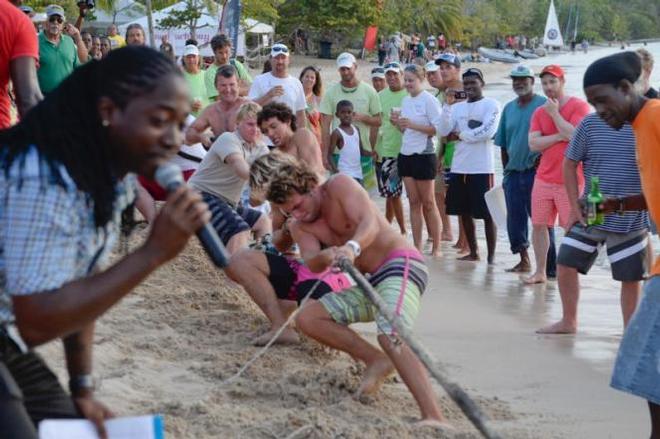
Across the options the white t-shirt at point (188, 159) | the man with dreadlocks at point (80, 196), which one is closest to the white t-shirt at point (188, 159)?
the white t-shirt at point (188, 159)

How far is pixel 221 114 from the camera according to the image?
9.07 m

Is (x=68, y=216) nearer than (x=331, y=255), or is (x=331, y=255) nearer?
(x=68, y=216)

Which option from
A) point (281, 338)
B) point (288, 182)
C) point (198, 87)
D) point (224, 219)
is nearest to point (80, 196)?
point (288, 182)

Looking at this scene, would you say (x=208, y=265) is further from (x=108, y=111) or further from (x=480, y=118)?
(x=108, y=111)

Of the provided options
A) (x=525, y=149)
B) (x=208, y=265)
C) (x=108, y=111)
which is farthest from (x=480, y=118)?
(x=108, y=111)

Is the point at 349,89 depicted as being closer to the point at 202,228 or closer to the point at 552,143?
the point at 552,143

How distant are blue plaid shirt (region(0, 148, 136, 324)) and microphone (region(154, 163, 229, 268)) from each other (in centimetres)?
23

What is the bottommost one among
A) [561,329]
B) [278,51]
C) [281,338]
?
[561,329]

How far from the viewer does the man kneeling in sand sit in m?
5.44

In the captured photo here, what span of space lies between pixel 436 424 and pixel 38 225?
297 centimetres

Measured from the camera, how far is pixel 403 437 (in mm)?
4816

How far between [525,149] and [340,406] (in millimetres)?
4729

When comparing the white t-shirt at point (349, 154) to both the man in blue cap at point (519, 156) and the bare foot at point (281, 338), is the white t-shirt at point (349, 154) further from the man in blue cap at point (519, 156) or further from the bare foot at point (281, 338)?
the bare foot at point (281, 338)

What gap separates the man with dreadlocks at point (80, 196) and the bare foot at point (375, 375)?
2.87 meters
